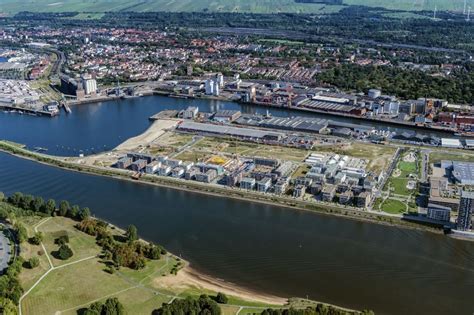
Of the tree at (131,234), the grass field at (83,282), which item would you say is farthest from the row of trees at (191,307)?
the tree at (131,234)

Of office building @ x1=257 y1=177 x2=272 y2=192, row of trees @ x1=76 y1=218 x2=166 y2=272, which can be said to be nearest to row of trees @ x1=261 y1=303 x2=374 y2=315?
row of trees @ x1=76 y1=218 x2=166 y2=272

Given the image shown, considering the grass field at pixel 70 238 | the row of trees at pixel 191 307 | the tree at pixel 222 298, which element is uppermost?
the grass field at pixel 70 238

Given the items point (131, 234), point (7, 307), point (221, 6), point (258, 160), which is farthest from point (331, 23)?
point (7, 307)

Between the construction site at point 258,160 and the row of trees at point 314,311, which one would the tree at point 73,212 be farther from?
the row of trees at point 314,311

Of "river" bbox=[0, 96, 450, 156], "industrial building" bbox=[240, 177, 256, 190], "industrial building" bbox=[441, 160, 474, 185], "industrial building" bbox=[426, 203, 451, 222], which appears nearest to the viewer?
"industrial building" bbox=[426, 203, 451, 222]

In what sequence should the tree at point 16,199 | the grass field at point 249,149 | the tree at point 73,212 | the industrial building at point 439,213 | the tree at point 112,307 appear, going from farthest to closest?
the grass field at point 249,149
the tree at point 16,199
the tree at point 73,212
the industrial building at point 439,213
the tree at point 112,307

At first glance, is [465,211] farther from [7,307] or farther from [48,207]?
[48,207]

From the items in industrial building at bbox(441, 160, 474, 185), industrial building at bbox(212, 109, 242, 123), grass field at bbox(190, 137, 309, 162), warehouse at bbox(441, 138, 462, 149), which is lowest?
industrial building at bbox(441, 160, 474, 185)

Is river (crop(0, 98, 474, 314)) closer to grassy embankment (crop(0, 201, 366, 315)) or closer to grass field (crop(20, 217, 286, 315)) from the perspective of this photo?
grassy embankment (crop(0, 201, 366, 315))
